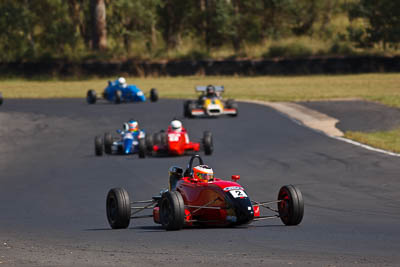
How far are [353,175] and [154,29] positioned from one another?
56593 mm

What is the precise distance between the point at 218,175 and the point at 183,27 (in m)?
53.3

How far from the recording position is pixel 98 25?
66.6m

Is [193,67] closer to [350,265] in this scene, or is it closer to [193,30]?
[193,30]

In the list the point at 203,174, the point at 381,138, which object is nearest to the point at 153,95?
the point at 381,138

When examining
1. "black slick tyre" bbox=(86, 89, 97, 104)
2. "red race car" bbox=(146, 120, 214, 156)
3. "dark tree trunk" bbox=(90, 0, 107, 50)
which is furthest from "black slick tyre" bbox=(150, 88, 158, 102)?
"dark tree trunk" bbox=(90, 0, 107, 50)

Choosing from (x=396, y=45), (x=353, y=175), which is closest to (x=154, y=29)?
(x=396, y=45)

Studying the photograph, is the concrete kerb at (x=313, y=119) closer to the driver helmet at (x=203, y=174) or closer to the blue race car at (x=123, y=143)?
the blue race car at (x=123, y=143)

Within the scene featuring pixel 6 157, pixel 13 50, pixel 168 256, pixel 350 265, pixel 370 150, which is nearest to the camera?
pixel 350 265

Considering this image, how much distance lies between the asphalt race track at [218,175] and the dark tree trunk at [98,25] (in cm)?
3175

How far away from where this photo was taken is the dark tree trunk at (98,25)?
65.9 metres

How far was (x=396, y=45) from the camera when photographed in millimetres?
55594

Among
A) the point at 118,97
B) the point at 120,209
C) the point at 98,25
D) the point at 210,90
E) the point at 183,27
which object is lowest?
the point at 118,97

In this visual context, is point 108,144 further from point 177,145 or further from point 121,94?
point 121,94

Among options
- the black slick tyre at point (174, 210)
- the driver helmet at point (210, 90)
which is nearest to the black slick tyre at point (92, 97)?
the driver helmet at point (210, 90)
